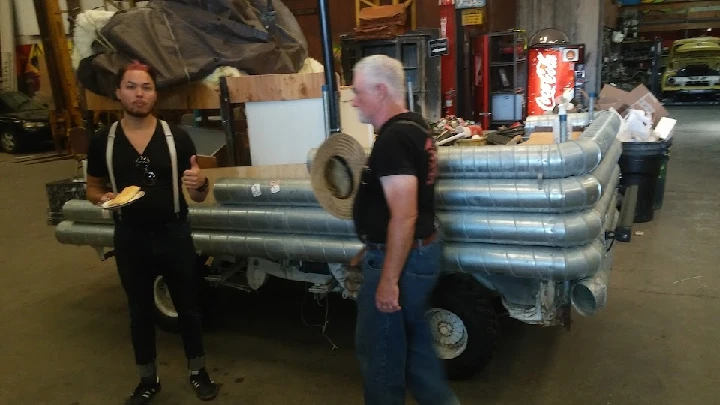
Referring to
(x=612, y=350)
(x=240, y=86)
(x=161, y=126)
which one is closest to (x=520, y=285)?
(x=612, y=350)

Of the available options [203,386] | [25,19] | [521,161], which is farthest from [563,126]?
[25,19]

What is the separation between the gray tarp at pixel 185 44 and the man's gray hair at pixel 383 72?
203cm

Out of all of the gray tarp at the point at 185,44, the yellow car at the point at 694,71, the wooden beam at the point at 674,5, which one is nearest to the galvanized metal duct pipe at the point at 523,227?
the gray tarp at the point at 185,44

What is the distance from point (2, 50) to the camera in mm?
16141

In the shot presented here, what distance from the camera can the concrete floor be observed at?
3.09 metres

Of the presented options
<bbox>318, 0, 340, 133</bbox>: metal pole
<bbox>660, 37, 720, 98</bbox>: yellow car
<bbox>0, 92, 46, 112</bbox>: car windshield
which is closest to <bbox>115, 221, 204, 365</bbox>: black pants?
<bbox>318, 0, 340, 133</bbox>: metal pole

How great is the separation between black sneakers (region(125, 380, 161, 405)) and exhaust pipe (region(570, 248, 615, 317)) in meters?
2.20

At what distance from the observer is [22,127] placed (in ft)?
43.2

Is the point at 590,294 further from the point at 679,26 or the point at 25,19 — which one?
the point at 679,26

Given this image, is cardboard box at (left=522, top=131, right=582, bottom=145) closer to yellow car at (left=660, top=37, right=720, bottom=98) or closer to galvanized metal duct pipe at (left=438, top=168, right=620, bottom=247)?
galvanized metal duct pipe at (left=438, top=168, right=620, bottom=247)

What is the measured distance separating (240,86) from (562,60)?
25.1ft

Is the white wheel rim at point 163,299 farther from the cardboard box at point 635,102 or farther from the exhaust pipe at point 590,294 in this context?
the cardboard box at point 635,102

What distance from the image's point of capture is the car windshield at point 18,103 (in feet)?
45.6

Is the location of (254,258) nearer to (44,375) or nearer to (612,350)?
(44,375)
